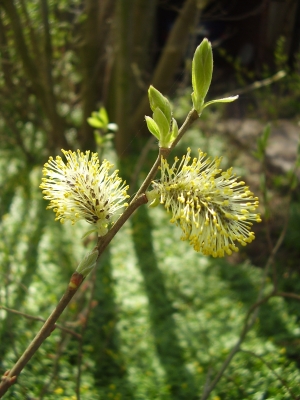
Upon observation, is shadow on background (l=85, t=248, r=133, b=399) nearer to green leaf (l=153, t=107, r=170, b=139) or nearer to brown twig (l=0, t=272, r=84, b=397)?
brown twig (l=0, t=272, r=84, b=397)

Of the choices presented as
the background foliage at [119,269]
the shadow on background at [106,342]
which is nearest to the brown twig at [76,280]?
the background foliage at [119,269]

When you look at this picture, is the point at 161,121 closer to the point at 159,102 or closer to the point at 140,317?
the point at 159,102

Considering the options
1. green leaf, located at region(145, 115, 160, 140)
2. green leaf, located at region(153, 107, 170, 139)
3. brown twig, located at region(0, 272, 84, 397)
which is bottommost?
brown twig, located at region(0, 272, 84, 397)

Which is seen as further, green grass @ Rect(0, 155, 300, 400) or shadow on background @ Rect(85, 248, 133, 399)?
shadow on background @ Rect(85, 248, 133, 399)

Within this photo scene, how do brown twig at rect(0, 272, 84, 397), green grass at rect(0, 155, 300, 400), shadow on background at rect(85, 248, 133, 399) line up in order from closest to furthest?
brown twig at rect(0, 272, 84, 397)
green grass at rect(0, 155, 300, 400)
shadow on background at rect(85, 248, 133, 399)

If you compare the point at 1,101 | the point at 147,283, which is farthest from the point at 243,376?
the point at 1,101

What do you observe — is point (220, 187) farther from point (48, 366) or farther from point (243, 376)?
point (48, 366)

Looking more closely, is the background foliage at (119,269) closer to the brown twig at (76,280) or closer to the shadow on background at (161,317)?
the shadow on background at (161,317)

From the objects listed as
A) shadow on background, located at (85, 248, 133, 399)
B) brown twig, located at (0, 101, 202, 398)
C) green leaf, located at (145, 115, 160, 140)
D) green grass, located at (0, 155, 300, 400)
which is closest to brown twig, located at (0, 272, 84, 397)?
brown twig, located at (0, 101, 202, 398)
